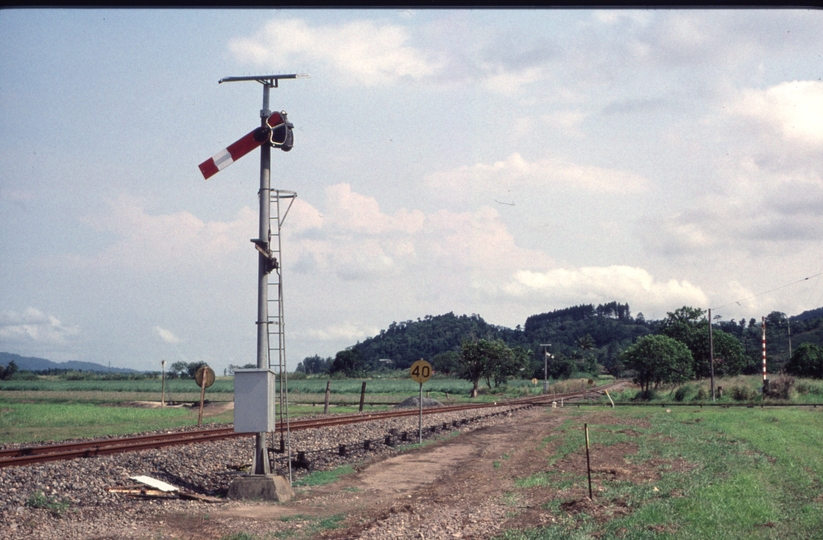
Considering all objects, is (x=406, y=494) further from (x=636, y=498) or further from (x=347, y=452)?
(x=347, y=452)

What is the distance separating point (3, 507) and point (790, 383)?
5219cm

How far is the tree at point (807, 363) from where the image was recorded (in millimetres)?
87688

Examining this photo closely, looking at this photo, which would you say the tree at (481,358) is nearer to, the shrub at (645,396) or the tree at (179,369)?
the shrub at (645,396)

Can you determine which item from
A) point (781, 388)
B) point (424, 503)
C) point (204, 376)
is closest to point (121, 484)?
point (424, 503)

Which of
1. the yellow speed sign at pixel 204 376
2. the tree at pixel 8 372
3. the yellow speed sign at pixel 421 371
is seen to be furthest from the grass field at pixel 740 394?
the tree at pixel 8 372

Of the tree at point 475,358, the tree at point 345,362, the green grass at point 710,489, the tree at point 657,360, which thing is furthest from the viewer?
the tree at point 345,362

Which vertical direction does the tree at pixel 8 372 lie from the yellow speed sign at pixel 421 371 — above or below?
below

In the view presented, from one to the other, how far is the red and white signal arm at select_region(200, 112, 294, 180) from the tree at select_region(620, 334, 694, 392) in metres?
53.5

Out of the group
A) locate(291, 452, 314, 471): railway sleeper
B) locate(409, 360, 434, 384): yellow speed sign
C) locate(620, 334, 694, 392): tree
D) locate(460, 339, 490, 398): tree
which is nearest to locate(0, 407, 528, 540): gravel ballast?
locate(291, 452, 314, 471): railway sleeper

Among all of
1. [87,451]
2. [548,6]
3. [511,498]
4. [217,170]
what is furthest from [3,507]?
[548,6]

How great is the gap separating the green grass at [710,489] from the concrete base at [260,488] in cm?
427

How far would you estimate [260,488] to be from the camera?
12.9m

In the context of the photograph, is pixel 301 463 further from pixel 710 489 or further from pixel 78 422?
pixel 78 422

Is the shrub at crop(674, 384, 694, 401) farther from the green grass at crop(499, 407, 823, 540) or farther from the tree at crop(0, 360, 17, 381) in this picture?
the tree at crop(0, 360, 17, 381)
